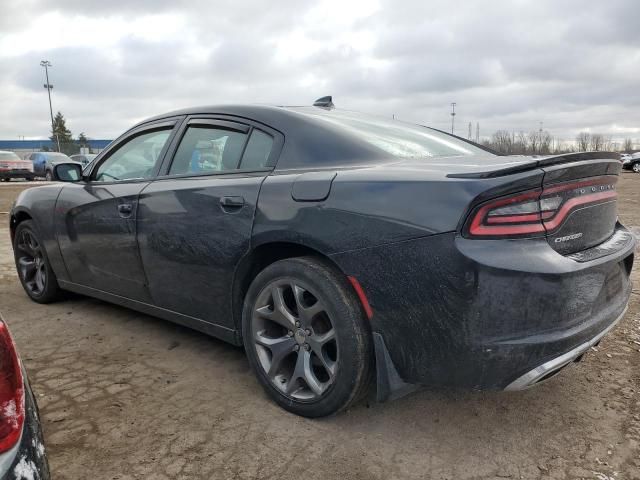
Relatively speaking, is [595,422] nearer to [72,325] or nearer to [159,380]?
[159,380]

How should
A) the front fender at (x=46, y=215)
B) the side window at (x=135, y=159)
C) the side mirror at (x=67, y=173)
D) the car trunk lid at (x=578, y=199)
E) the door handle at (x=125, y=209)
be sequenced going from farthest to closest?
the front fender at (x=46, y=215) < the side mirror at (x=67, y=173) < the side window at (x=135, y=159) < the door handle at (x=125, y=209) < the car trunk lid at (x=578, y=199)

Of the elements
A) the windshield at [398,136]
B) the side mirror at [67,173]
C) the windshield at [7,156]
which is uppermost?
the windshield at [7,156]

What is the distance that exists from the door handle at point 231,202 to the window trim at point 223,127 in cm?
16

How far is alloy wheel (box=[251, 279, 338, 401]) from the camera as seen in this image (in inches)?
92.7

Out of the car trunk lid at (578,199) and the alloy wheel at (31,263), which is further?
the alloy wheel at (31,263)

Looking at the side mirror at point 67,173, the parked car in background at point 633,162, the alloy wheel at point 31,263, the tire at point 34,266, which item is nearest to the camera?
the side mirror at point 67,173

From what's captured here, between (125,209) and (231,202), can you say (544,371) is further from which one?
(125,209)

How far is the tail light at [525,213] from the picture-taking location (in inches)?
75.2

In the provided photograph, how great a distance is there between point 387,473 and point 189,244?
1544 mm

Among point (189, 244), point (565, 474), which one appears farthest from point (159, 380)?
point (565, 474)

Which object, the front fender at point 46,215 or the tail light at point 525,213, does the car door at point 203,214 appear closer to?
the tail light at point 525,213

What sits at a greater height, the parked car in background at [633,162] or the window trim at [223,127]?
the window trim at [223,127]

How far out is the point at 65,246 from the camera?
153 inches

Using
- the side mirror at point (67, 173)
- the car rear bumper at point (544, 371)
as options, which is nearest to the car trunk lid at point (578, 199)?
the car rear bumper at point (544, 371)
